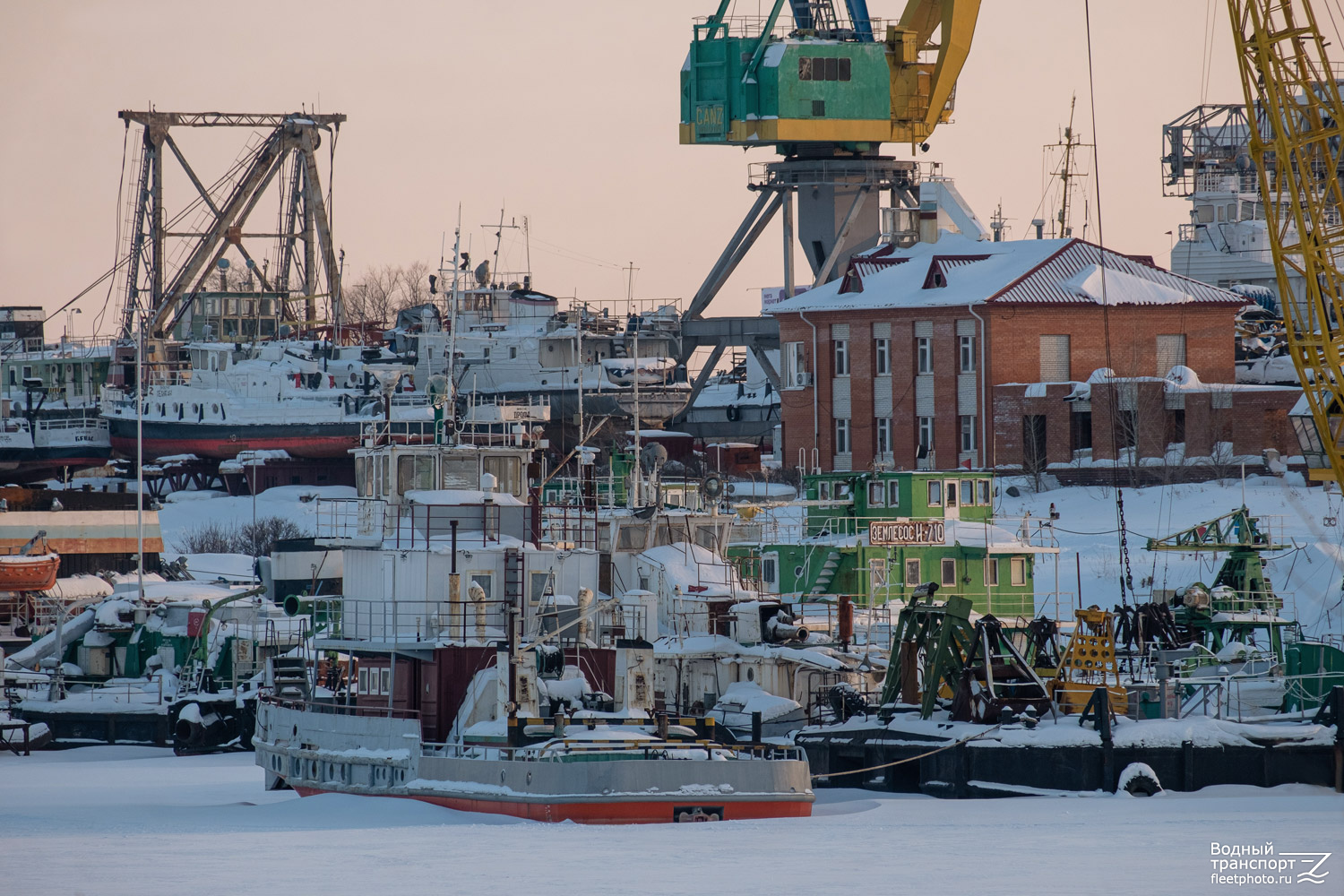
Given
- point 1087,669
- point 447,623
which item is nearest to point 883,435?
point 1087,669

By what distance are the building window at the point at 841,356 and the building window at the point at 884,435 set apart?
2.33 m

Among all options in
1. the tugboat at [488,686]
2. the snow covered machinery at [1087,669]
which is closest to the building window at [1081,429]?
the snow covered machinery at [1087,669]

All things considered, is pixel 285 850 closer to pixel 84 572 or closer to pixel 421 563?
pixel 421 563

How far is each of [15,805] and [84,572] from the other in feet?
100

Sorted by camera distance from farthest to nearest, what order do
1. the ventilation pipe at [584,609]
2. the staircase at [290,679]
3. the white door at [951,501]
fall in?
the white door at [951,501]
the staircase at [290,679]
the ventilation pipe at [584,609]

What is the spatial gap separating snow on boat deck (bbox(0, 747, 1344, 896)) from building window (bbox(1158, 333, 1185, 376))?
36744 mm

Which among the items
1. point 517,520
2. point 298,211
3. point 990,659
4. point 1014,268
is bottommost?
point 990,659

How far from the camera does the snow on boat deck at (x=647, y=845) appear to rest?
2120cm

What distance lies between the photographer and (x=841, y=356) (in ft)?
230

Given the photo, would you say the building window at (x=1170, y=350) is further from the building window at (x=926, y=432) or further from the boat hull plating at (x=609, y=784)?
the boat hull plating at (x=609, y=784)

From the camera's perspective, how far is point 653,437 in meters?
77.2

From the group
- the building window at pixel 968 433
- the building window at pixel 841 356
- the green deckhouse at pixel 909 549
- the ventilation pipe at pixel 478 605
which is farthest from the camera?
the building window at pixel 841 356

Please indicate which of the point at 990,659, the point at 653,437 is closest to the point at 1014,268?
the point at 653,437

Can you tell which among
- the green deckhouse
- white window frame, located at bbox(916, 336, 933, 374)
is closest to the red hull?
the green deckhouse
